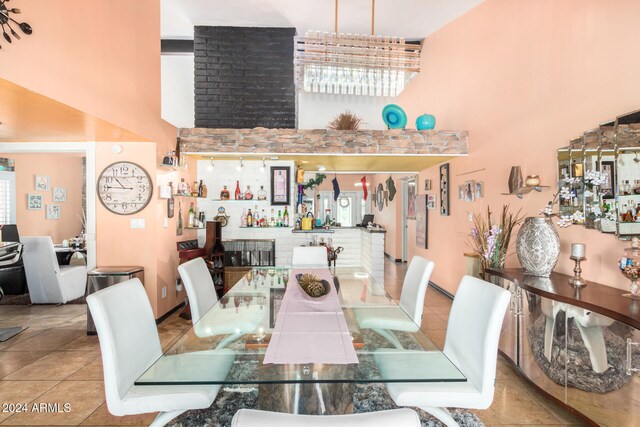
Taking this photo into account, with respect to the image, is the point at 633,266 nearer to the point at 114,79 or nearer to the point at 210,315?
the point at 210,315

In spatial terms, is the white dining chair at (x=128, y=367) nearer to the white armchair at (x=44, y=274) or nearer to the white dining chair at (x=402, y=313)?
the white dining chair at (x=402, y=313)

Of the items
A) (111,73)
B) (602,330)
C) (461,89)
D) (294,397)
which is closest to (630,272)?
(602,330)

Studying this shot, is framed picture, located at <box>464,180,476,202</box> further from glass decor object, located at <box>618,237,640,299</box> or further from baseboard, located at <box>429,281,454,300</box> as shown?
glass decor object, located at <box>618,237,640,299</box>

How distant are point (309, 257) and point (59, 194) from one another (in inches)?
232

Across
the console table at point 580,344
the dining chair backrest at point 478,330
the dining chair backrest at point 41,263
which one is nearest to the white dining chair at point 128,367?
the dining chair backrest at point 478,330

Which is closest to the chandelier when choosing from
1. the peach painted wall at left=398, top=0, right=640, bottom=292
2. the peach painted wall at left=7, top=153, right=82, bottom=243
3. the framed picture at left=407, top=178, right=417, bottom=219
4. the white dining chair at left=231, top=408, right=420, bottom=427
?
the peach painted wall at left=398, top=0, right=640, bottom=292

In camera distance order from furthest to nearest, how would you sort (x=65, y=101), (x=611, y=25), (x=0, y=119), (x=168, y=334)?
(x=168, y=334), (x=0, y=119), (x=65, y=101), (x=611, y=25)

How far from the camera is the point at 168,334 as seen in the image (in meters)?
3.67

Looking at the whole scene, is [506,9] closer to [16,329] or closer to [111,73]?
[111,73]

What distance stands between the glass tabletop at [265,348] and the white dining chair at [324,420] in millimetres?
662

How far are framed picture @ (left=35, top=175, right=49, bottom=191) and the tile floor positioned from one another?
2976 millimetres

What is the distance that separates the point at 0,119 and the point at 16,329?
7.66 ft

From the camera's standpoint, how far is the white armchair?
15.5ft

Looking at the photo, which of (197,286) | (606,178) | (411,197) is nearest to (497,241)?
(606,178)
